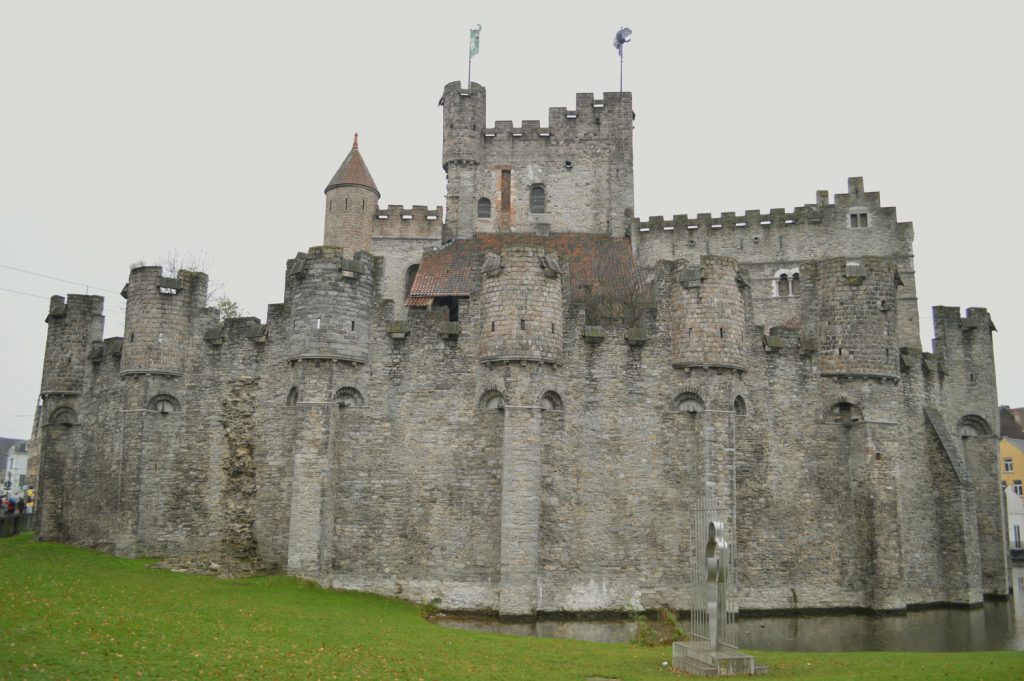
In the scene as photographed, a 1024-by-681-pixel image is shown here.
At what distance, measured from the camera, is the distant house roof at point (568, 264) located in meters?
45.5

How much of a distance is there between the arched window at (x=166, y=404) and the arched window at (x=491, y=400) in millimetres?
10127

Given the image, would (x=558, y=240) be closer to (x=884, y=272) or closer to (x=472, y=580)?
(x=884, y=272)

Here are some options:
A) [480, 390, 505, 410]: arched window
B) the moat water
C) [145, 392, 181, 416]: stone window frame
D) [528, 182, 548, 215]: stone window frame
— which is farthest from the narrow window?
the moat water

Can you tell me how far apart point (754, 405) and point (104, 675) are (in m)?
21.2

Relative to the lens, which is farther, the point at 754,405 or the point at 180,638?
the point at 754,405

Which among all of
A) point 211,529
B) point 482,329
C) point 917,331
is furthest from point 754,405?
point 917,331

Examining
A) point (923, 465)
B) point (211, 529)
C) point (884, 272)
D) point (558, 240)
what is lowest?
point (211, 529)

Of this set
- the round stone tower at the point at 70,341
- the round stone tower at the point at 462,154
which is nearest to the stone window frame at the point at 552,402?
the round stone tower at the point at 70,341

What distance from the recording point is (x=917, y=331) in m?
49.4

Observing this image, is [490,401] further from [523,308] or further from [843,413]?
[843,413]

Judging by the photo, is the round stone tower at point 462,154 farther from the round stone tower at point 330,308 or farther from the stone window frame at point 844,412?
the stone window frame at point 844,412

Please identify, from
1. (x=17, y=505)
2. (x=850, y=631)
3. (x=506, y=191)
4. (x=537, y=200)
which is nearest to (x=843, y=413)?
(x=850, y=631)

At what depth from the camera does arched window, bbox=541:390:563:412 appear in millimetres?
28516

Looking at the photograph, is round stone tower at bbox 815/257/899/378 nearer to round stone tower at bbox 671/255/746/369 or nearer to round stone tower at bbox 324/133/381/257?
round stone tower at bbox 671/255/746/369
